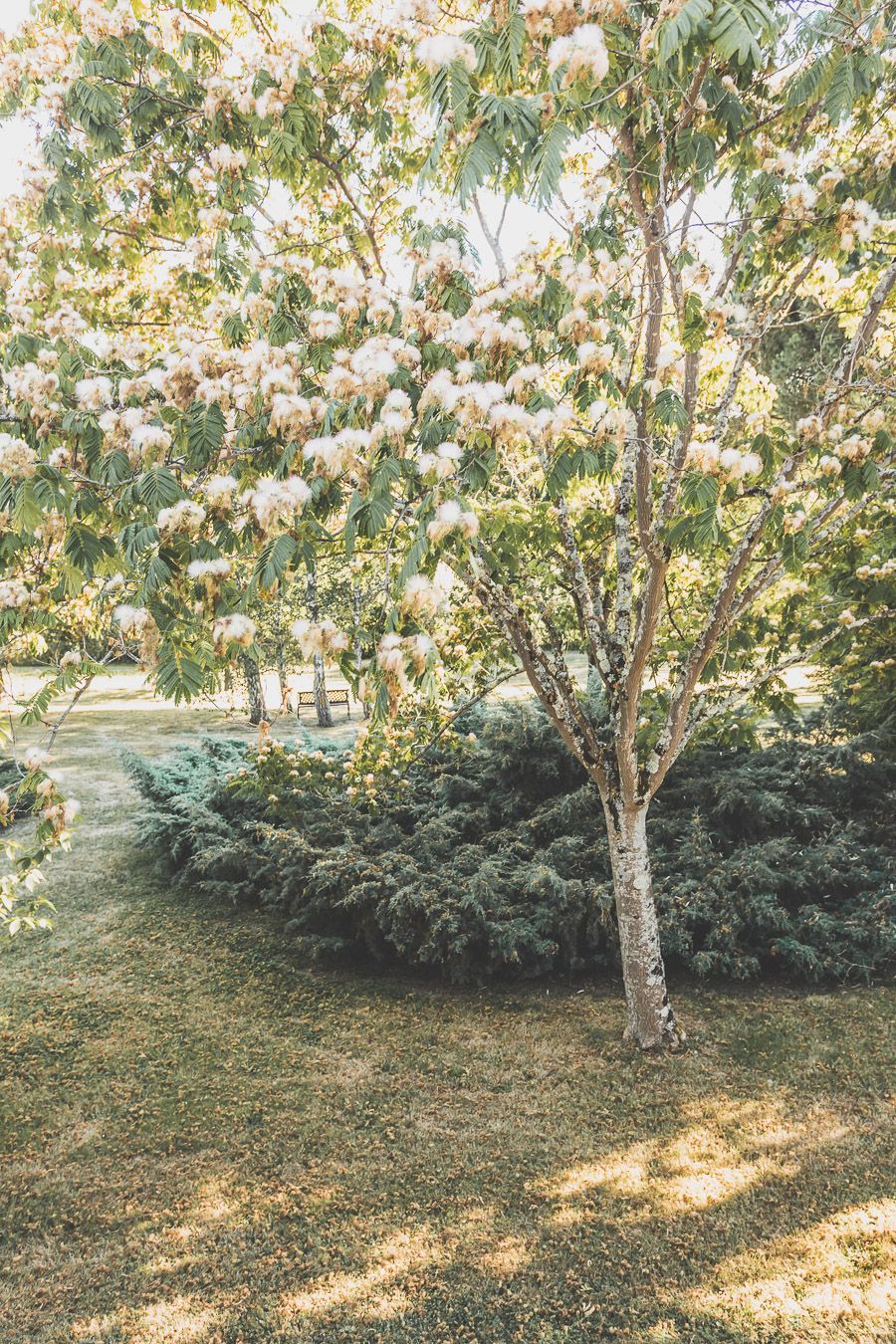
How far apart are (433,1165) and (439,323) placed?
4384mm

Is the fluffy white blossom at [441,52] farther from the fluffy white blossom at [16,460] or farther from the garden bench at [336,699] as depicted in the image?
the garden bench at [336,699]

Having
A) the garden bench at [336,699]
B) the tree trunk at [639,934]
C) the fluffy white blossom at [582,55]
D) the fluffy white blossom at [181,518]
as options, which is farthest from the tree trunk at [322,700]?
the fluffy white blossom at [582,55]

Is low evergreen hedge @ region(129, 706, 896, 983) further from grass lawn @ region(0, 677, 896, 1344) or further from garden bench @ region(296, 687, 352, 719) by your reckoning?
garden bench @ region(296, 687, 352, 719)

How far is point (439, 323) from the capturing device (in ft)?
10.7

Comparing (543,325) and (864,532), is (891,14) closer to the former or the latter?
(543,325)

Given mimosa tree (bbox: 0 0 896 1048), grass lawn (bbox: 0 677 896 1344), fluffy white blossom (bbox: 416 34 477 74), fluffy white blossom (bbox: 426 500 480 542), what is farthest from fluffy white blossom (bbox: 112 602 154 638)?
grass lawn (bbox: 0 677 896 1344)

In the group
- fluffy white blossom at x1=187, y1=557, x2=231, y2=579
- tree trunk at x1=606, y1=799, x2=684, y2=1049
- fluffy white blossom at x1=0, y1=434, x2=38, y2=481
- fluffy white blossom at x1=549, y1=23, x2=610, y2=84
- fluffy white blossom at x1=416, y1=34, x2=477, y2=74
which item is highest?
fluffy white blossom at x1=416, y1=34, x2=477, y2=74

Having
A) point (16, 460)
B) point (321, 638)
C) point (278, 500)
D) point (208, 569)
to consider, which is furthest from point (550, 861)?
point (16, 460)

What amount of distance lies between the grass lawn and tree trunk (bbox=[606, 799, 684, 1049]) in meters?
0.22

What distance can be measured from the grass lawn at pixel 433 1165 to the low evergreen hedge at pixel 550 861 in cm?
35

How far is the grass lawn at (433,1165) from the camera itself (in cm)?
368

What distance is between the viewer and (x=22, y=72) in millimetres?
4234

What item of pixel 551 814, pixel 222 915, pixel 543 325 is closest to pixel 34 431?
pixel 543 325

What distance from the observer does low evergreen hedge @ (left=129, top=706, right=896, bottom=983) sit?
628 cm
